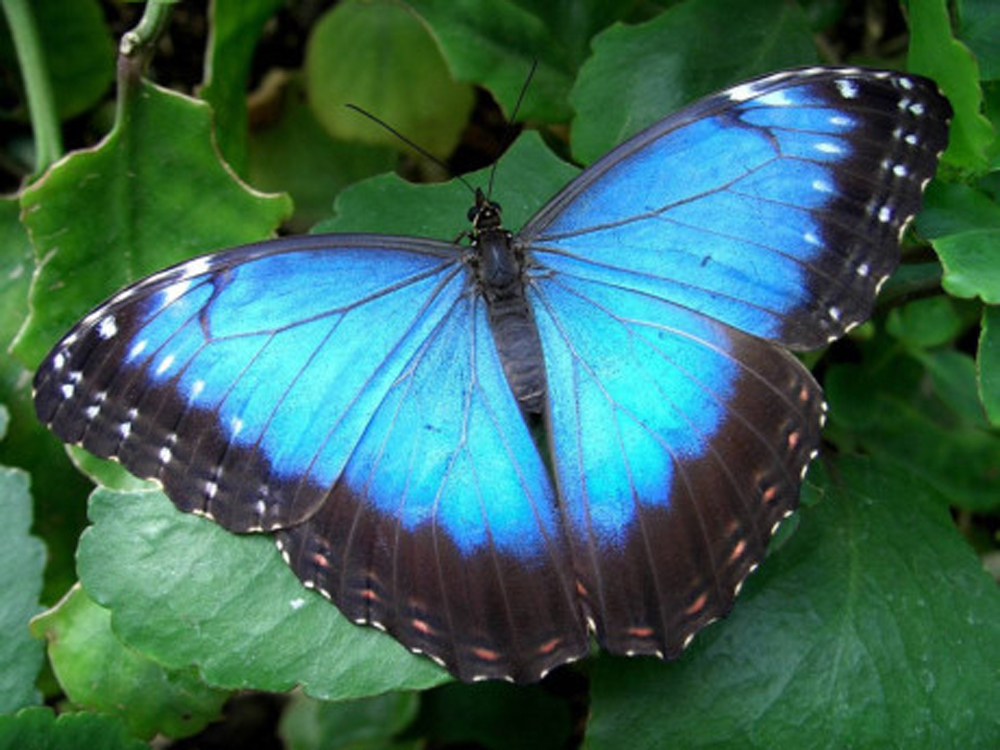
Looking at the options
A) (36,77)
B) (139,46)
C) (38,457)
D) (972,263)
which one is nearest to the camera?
(972,263)

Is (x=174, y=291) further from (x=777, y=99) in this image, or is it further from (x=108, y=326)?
(x=777, y=99)

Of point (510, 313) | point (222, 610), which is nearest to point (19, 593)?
point (222, 610)

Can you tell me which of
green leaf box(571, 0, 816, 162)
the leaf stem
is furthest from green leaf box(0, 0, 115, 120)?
green leaf box(571, 0, 816, 162)

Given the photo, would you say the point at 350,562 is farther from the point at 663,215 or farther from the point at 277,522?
the point at 663,215

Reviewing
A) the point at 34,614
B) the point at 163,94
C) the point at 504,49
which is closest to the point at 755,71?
the point at 504,49

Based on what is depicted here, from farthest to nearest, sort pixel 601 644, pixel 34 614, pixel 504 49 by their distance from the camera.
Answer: pixel 504 49
pixel 34 614
pixel 601 644

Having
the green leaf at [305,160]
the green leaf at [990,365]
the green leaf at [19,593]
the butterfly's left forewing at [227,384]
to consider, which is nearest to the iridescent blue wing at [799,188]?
the green leaf at [990,365]
